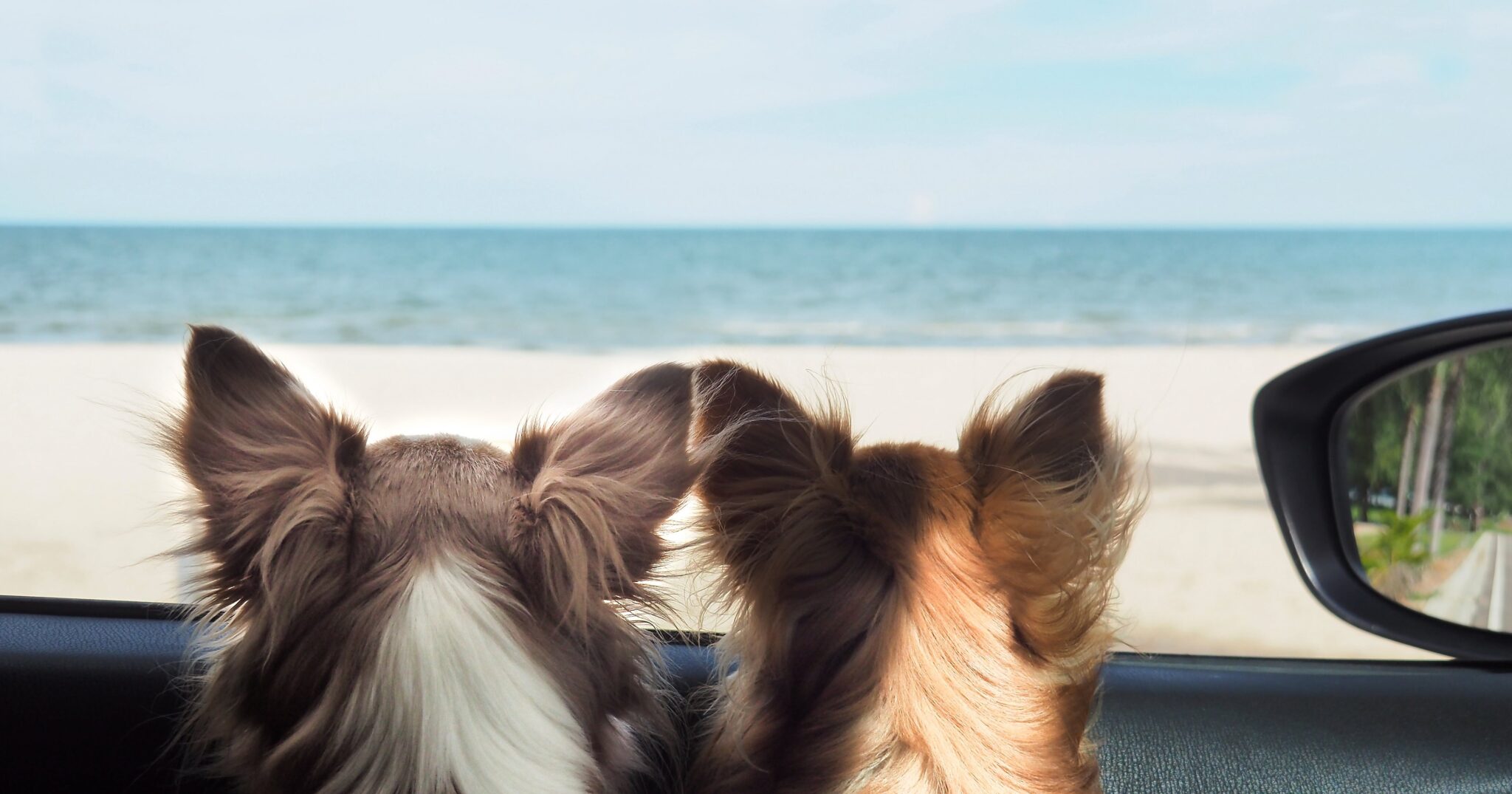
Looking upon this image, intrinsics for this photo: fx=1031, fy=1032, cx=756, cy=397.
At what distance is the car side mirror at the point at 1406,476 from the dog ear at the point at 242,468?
8.86 ft

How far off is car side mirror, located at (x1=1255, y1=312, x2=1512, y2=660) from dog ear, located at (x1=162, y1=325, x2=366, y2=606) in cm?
270

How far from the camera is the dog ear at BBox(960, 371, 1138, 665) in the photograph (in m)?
1.42

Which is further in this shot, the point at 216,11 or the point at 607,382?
the point at 216,11

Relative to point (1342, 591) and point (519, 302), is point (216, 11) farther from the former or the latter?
point (1342, 591)

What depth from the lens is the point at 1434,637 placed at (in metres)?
2.64

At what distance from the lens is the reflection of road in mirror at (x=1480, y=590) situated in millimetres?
2637

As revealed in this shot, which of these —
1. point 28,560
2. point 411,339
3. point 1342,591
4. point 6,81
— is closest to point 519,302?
point 411,339

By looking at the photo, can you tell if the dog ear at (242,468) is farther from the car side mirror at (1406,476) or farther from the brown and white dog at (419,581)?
the car side mirror at (1406,476)

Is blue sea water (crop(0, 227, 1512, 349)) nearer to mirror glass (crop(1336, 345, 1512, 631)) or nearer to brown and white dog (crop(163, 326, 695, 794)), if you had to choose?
mirror glass (crop(1336, 345, 1512, 631))

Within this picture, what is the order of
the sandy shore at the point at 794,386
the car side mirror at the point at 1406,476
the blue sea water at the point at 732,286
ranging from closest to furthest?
the sandy shore at the point at 794,386
the car side mirror at the point at 1406,476
the blue sea water at the point at 732,286

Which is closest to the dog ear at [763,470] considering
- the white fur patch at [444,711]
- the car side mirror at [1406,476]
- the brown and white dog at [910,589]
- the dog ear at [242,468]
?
the brown and white dog at [910,589]

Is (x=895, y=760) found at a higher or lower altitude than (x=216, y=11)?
lower

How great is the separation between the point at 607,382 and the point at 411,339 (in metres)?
21.1

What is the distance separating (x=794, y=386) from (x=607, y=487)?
31 cm
